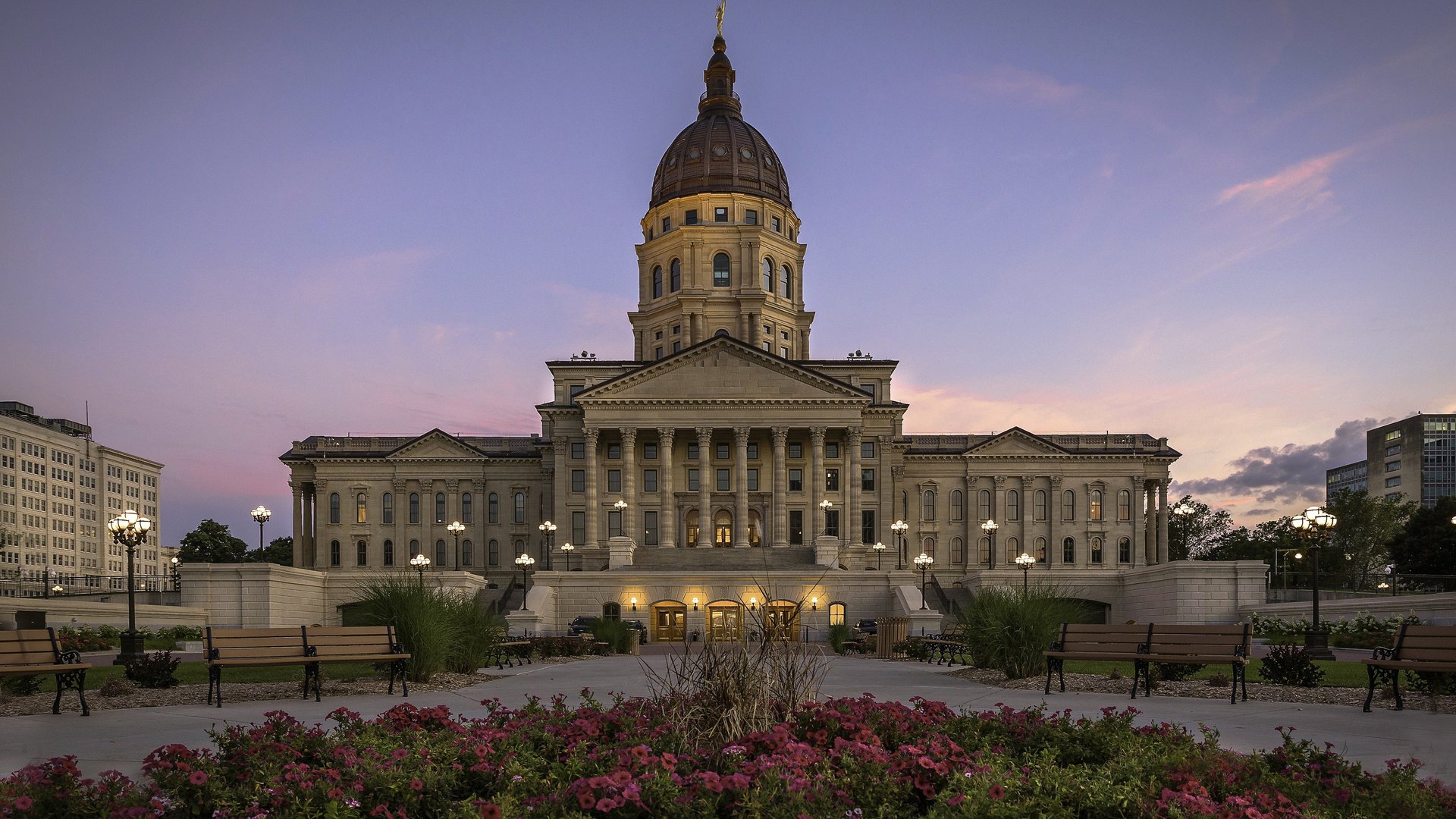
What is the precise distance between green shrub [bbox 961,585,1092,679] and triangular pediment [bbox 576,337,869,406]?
54145 mm

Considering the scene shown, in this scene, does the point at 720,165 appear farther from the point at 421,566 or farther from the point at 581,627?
the point at 421,566

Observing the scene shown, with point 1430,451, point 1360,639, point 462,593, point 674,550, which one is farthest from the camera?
point 1430,451

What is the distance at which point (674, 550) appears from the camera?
72438 millimetres

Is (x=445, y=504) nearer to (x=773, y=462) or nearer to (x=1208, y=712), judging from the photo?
(x=773, y=462)

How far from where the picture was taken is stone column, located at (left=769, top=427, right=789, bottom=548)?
7581cm

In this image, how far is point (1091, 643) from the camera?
19.0 meters

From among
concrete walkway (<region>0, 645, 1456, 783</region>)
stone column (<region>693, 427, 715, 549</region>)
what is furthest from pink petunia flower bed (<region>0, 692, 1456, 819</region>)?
stone column (<region>693, 427, 715, 549</region>)

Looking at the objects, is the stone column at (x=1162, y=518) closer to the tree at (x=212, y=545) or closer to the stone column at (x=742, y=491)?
the stone column at (x=742, y=491)

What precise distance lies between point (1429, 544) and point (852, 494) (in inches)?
1750

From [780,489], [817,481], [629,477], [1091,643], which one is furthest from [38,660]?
[817,481]

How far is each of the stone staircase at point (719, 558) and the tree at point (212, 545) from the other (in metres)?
85.9

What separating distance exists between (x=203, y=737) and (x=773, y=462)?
6598 centimetres

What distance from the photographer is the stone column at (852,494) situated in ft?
255

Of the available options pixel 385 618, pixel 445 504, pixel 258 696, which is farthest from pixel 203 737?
pixel 445 504
